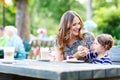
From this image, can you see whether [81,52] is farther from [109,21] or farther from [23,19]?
[109,21]

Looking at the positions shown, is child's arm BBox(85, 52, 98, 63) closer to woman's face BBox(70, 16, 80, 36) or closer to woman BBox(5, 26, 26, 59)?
woman's face BBox(70, 16, 80, 36)

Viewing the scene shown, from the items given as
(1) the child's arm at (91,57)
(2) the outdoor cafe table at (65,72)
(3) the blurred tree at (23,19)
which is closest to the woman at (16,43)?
(1) the child's arm at (91,57)

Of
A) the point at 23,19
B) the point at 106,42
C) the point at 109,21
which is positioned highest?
the point at 109,21

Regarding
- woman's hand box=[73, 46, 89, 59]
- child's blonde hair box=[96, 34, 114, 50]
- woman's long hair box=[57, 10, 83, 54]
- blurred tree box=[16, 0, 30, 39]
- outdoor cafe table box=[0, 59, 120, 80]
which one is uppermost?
blurred tree box=[16, 0, 30, 39]

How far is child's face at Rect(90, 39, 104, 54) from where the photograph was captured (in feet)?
14.1

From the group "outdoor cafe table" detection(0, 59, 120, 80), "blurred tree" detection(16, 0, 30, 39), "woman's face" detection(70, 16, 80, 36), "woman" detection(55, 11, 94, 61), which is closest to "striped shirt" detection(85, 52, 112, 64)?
"woman" detection(55, 11, 94, 61)

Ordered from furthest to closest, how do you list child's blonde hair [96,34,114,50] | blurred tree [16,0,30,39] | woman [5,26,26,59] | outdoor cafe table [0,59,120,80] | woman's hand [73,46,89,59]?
blurred tree [16,0,30,39] < woman [5,26,26,59] < child's blonde hair [96,34,114,50] < woman's hand [73,46,89,59] < outdoor cafe table [0,59,120,80]

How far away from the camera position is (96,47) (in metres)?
4.35

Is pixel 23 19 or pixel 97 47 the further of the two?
pixel 23 19

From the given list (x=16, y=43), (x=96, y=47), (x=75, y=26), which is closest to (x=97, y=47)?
(x=96, y=47)

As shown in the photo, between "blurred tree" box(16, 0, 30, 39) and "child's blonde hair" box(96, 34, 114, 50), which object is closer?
"child's blonde hair" box(96, 34, 114, 50)

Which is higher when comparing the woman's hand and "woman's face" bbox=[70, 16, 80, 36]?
"woman's face" bbox=[70, 16, 80, 36]

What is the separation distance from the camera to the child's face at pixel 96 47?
430cm

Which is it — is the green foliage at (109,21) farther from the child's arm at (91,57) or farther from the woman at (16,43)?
the child's arm at (91,57)
